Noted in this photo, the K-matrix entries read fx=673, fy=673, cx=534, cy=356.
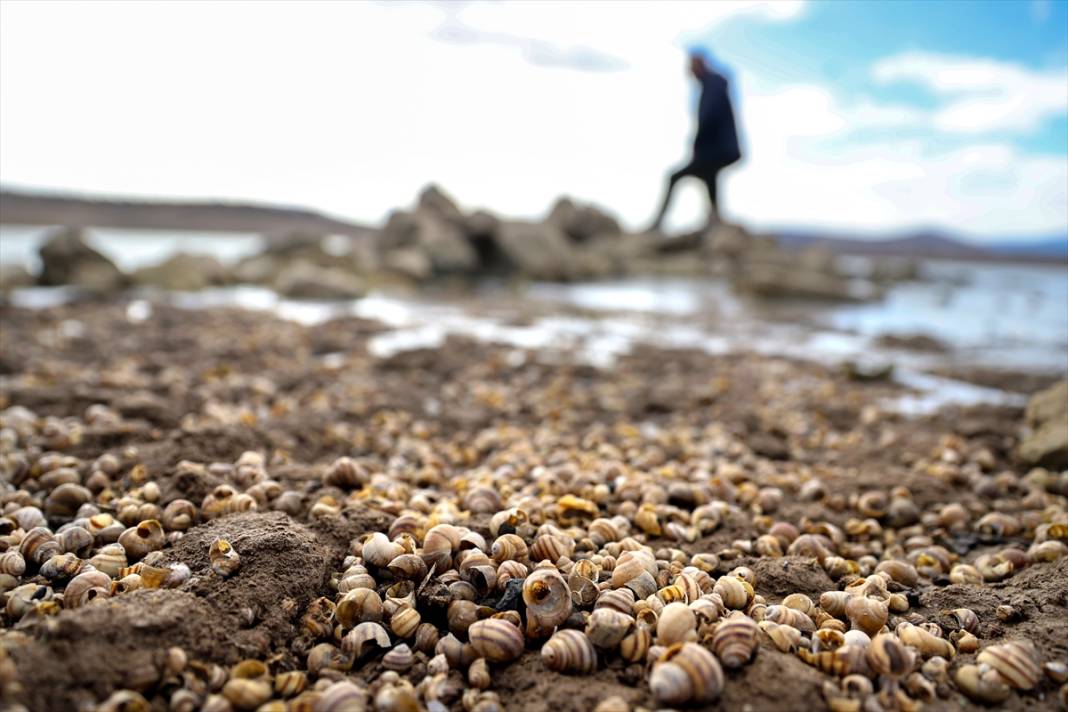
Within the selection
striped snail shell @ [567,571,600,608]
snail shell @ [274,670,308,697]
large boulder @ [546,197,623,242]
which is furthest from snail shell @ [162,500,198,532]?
large boulder @ [546,197,623,242]

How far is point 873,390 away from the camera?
5.88m

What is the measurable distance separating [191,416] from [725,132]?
9765 millimetres

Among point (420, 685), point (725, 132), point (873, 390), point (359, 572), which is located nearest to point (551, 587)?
point (420, 685)

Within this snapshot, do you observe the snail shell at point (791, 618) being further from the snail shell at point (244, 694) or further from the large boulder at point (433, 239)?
the large boulder at point (433, 239)

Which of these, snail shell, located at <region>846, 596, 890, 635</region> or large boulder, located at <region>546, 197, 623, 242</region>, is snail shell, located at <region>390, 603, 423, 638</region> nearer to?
snail shell, located at <region>846, 596, 890, 635</region>

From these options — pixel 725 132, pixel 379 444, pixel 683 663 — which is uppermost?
pixel 725 132

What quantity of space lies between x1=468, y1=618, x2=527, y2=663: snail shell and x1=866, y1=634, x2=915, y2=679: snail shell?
0.89 metres

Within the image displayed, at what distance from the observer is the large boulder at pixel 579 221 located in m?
31.1

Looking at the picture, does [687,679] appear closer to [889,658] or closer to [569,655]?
[569,655]

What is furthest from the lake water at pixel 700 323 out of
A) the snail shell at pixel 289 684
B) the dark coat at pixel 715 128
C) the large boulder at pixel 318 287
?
the snail shell at pixel 289 684

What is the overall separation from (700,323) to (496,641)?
8738 millimetres

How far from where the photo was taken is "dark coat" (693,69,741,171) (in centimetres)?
1077

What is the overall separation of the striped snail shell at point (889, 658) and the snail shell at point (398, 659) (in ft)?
3.89

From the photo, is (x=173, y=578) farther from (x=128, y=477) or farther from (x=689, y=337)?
(x=689, y=337)
